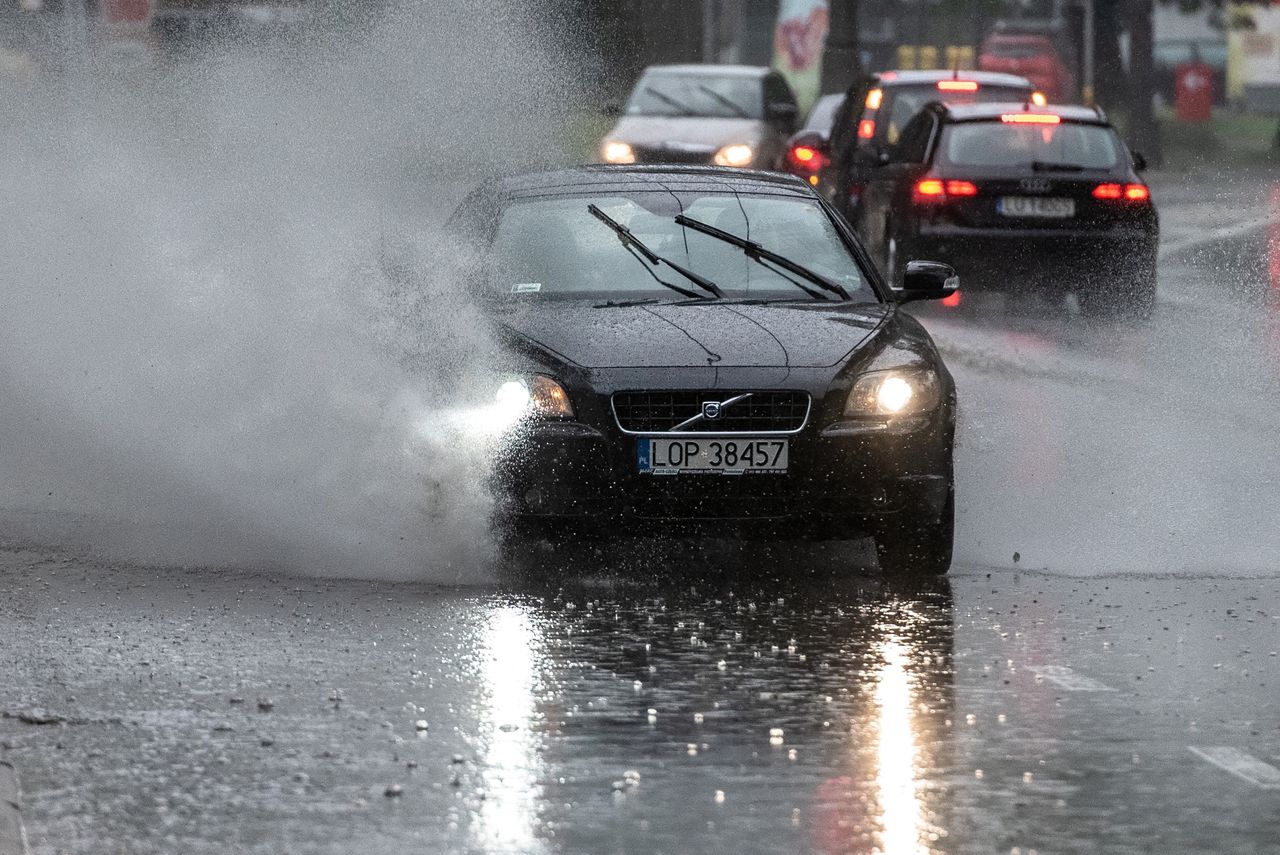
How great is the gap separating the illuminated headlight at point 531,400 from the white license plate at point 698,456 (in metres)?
0.29

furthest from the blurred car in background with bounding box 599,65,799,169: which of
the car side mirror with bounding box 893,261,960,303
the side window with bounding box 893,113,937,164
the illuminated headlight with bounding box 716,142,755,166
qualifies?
the car side mirror with bounding box 893,261,960,303

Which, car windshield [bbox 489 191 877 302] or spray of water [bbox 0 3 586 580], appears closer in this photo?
spray of water [bbox 0 3 586 580]

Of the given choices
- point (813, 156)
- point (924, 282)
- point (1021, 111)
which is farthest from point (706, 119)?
point (924, 282)

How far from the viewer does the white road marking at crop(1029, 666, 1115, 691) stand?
7.42 m

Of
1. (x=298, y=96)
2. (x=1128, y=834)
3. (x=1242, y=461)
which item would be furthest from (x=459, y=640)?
(x=298, y=96)

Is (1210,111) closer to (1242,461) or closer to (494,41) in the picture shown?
A: (494,41)

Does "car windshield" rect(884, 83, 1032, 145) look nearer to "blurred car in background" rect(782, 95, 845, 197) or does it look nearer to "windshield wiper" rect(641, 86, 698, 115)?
"blurred car in background" rect(782, 95, 845, 197)

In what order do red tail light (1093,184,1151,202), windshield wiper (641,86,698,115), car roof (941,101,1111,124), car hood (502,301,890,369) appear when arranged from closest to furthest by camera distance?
car hood (502,301,890,369), red tail light (1093,184,1151,202), car roof (941,101,1111,124), windshield wiper (641,86,698,115)

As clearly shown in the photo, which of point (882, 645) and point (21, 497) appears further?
point (21, 497)

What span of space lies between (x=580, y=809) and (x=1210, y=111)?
57204 millimetres

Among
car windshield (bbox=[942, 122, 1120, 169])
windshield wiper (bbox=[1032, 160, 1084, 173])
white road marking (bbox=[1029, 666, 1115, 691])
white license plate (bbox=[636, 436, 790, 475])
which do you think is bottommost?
windshield wiper (bbox=[1032, 160, 1084, 173])

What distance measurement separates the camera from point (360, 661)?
25.2 ft

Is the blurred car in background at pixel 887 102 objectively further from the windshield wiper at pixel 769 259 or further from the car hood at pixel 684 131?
the windshield wiper at pixel 769 259

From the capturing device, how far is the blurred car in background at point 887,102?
78.6 ft
